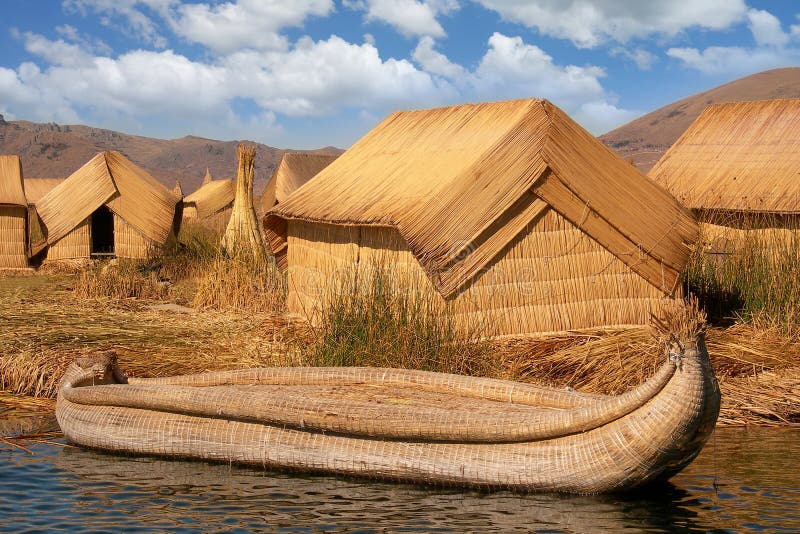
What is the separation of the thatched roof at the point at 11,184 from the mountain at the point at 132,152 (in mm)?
47112

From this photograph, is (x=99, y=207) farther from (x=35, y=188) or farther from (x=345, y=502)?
(x=345, y=502)

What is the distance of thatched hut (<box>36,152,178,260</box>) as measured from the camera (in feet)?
52.2

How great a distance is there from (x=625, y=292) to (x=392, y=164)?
2491mm

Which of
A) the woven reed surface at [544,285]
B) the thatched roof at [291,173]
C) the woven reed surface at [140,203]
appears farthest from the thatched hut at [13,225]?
the woven reed surface at [544,285]

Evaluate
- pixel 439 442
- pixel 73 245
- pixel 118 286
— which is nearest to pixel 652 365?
pixel 439 442

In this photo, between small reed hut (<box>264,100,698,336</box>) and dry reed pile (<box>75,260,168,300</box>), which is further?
dry reed pile (<box>75,260,168,300</box>)

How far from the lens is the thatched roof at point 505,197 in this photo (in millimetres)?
8070

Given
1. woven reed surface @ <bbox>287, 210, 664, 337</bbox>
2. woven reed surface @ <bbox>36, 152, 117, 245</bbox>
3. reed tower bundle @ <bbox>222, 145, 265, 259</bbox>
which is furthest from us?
woven reed surface @ <bbox>36, 152, 117, 245</bbox>

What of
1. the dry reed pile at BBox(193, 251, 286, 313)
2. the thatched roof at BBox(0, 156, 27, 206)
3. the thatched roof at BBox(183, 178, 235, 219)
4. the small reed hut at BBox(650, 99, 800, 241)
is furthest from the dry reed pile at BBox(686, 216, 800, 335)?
the thatched roof at BBox(183, 178, 235, 219)

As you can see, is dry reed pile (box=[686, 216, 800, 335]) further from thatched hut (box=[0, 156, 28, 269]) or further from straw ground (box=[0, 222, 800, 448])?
thatched hut (box=[0, 156, 28, 269])

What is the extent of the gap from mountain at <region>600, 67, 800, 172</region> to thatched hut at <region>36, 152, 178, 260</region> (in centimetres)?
4986

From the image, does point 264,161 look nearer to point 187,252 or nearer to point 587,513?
point 187,252

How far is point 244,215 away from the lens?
1388cm

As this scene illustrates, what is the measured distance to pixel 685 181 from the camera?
44.4 ft
